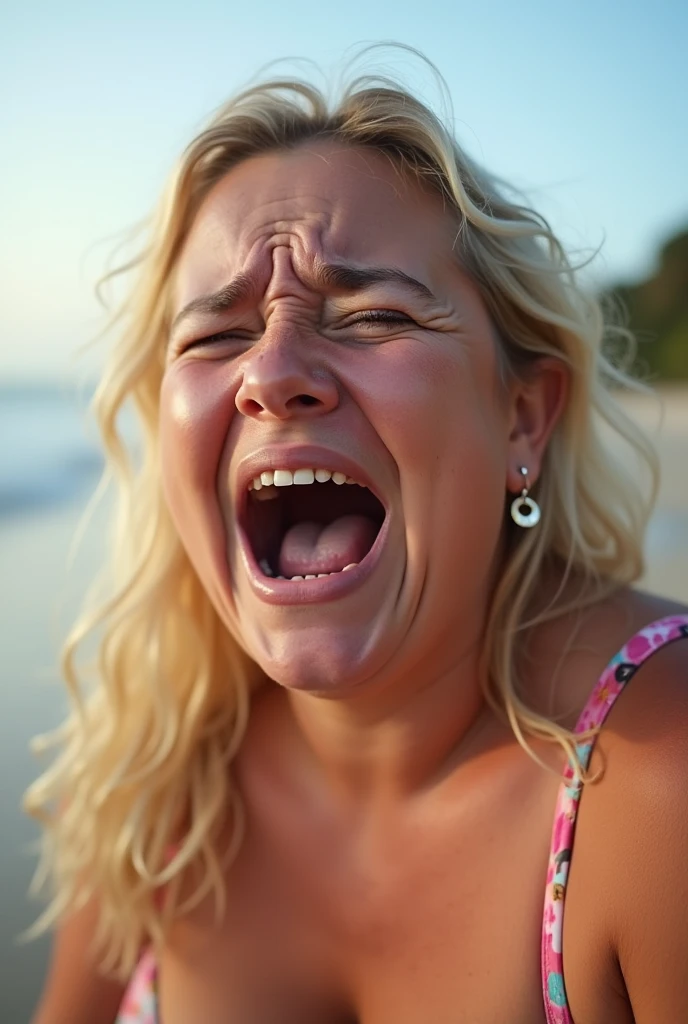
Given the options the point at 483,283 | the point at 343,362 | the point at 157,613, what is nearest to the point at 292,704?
the point at 157,613

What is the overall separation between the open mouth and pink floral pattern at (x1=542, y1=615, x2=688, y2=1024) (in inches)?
22.3

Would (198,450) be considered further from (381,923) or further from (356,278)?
(381,923)

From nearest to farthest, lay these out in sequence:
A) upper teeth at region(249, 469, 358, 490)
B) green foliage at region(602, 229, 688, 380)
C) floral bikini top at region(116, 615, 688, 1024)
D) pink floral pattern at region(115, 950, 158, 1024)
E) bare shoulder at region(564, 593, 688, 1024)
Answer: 1. bare shoulder at region(564, 593, 688, 1024)
2. floral bikini top at region(116, 615, 688, 1024)
3. upper teeth at region(249, 469, 358, 490)
4. pink floral pattern at region(115, 950, 158, 1024)
5. green foliage at region(602, 229, 688, 380)

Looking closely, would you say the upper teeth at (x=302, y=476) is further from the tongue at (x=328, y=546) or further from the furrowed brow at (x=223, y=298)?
the furrowed brow at (x=223, y=298)

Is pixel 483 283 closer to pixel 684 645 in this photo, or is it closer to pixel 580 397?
pixel 580 397

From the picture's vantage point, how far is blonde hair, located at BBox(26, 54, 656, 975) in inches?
81.5

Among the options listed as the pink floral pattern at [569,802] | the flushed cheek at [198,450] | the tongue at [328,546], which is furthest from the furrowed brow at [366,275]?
the pink floral pattern at [569,802]

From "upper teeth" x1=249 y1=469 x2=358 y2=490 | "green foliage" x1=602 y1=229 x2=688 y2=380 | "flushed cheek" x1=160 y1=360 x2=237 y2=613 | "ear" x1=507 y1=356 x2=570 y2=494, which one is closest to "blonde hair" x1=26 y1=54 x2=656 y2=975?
"ear" x1=507 y1=356 x2=570 y2=494

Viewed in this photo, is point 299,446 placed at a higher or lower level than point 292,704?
higher

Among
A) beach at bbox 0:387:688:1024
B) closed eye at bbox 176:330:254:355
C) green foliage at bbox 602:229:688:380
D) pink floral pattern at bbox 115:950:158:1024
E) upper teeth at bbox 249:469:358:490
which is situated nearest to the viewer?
upper teeth at bbox 249:469:358:490

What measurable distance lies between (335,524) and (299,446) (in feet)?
1.18

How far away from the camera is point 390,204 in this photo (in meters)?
1.96

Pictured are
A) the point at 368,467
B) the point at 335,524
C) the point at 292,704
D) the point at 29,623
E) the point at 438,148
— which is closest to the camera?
the point at 368,467

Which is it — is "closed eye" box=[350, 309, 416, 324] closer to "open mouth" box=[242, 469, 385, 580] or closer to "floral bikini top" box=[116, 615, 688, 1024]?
"open mouth" box=[242, 469, 385, 580]
